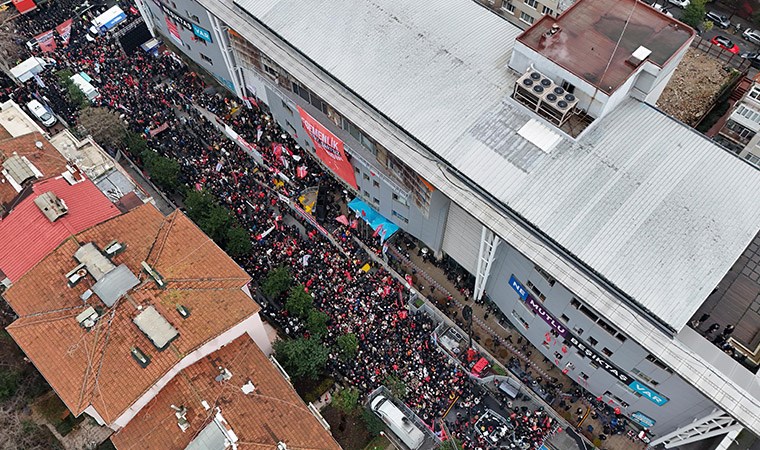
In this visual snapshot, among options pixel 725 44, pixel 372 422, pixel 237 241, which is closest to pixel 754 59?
pixel 725 44

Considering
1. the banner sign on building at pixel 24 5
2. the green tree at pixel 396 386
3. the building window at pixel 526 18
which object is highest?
the building window at pixel 526 18

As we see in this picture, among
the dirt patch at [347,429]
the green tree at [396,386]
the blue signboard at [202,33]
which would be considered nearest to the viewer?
the green tree at [396,386]

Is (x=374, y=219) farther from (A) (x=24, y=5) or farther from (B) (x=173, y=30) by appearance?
(A) (x=24, y=5)

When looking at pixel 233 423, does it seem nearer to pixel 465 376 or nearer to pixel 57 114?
pixel 465 376

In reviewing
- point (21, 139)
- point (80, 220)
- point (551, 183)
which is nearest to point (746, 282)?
point (551, 183)

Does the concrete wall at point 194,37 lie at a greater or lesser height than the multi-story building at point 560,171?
lesser

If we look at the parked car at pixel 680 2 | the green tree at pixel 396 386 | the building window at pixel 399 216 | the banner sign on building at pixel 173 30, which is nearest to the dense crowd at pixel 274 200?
the green tree at pixel 396 386

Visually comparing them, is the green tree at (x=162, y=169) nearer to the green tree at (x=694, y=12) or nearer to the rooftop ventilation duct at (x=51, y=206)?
the rooftop ventilation duct at (x=51, y=206)
